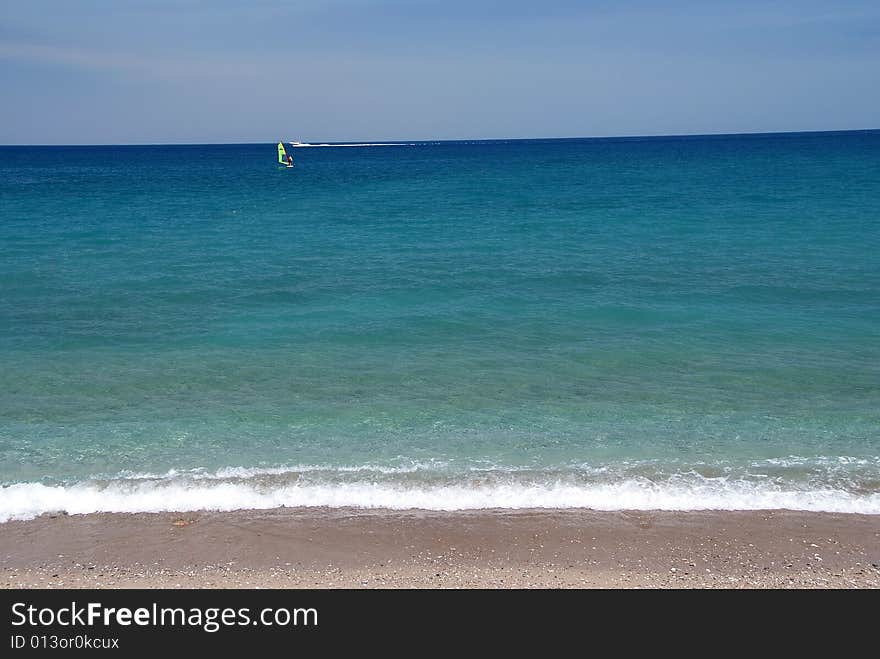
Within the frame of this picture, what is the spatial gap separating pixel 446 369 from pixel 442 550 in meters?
5.99

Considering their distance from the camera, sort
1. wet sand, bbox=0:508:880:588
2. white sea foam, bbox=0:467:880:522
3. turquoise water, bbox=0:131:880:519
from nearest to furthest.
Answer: wet sand, bbox=0:508:880:588, white sea foam, bbox=0:467:880:522, turquoise water, bbox=0:131:880:519

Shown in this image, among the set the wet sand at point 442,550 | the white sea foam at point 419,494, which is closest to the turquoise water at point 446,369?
the white sea foam at point 419,494

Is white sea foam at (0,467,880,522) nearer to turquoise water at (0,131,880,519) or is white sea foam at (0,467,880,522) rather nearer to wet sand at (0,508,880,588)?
turquoise water at (0,131,880,519)

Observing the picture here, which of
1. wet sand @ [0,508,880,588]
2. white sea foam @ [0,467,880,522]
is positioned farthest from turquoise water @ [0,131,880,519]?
wet sand @ [0,508,880,588]

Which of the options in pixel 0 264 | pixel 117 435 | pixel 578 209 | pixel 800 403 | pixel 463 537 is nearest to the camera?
pixel 463 537

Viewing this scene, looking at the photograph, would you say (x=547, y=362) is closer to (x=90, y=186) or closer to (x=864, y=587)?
(x=864, y=587)

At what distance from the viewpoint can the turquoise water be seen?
9.40m

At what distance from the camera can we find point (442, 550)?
7836 mm

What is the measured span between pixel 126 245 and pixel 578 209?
70.6 feet

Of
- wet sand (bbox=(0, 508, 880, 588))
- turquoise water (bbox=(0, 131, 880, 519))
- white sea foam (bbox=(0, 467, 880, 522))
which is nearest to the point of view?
wet sand (bbox=(0, 508, 880, 588))

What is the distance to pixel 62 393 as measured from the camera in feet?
41.3

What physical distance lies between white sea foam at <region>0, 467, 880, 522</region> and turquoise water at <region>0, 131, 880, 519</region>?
0.13ft
